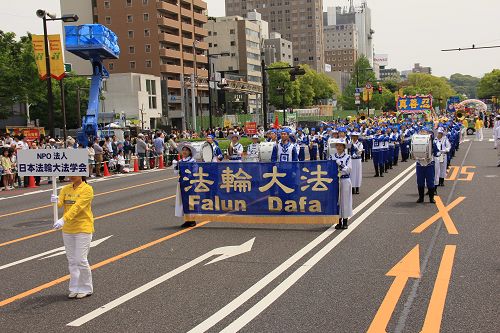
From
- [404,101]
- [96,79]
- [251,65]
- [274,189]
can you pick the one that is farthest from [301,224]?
[251,65]

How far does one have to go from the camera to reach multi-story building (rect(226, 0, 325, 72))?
177 meters

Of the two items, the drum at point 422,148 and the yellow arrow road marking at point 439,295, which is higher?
the drum at point 422,148

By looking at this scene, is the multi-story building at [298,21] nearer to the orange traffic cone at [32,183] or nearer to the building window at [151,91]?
the building window at [151,91]

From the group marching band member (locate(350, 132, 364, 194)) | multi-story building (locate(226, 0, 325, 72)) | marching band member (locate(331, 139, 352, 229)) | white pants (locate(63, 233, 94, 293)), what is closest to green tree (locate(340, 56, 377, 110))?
multi-story building (locate(226, 0, 325, 72))

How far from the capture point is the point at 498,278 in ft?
26.4

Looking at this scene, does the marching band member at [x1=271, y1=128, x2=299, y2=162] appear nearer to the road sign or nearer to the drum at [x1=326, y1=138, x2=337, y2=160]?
the drum at [x1=326, y1=138, x2=337, y2=160]

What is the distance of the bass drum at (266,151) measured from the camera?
55.7ft

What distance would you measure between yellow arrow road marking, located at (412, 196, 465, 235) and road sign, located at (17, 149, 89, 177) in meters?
6.45

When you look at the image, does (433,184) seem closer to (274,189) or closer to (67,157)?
(274,189)

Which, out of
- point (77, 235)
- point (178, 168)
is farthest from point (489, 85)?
point (77, 235)

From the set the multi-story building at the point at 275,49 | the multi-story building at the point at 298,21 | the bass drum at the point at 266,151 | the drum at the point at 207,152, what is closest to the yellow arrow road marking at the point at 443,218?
the bass drum at the point at 266,151

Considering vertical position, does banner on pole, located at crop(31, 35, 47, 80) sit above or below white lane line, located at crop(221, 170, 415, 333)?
above

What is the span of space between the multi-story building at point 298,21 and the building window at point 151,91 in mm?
98201

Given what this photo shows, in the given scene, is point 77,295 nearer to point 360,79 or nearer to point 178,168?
point 178,168
